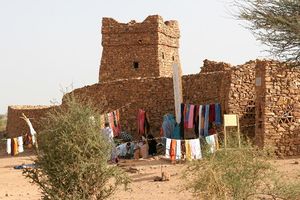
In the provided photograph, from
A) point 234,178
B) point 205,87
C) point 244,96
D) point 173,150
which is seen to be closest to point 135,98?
point 205,87

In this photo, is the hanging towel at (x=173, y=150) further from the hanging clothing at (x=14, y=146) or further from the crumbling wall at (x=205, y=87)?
the hanging clothing at (x=14, y=146)

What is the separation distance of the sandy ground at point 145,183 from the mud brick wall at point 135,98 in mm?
3463

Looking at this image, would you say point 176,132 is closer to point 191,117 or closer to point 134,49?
point 191,117

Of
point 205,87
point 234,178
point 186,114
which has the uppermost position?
point 205,87

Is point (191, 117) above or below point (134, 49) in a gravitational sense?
below

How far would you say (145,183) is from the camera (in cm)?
1319

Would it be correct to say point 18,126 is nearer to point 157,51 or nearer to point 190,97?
point 157,51

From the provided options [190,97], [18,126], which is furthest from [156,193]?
[18,126]

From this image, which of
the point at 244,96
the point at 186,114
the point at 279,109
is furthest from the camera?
the point at 186,114

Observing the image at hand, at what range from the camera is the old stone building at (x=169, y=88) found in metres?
15.7

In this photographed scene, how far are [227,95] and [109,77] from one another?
28.6 feet

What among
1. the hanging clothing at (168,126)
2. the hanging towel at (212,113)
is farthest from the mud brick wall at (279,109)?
the hanging clothing at (168,126)

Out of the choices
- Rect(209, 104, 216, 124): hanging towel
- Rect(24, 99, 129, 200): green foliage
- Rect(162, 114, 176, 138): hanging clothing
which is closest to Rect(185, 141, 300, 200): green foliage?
Rect(24, 99, 129, 200): green foliage

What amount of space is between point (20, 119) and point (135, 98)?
884 cm
